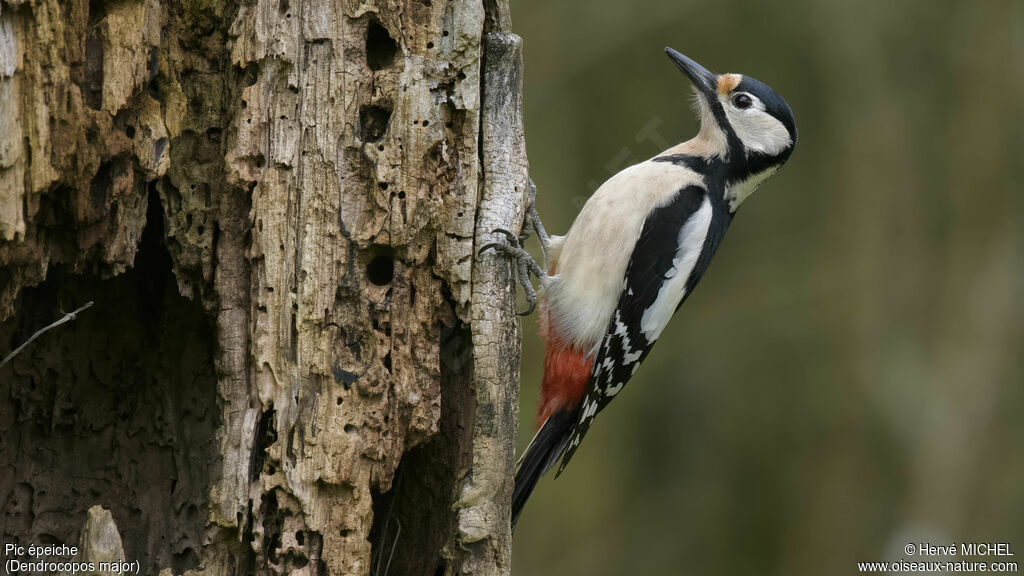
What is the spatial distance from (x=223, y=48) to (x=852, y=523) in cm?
504

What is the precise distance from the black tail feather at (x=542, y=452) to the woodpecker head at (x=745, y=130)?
1.33m

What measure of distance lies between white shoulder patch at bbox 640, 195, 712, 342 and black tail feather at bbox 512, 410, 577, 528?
54 centimetres

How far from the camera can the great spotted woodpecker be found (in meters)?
3.97

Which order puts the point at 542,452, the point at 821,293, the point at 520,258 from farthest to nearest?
1. the point at 821,293
2. the point at 542,452
3. the point at 520,258

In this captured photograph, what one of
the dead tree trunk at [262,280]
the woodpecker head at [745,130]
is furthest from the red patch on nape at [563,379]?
the woodpecker head at [745,130]

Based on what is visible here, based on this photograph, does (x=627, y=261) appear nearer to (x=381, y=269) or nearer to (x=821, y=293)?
(x=381, y=269)

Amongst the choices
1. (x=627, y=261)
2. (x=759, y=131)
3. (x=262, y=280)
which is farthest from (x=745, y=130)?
(x=262, y=280)

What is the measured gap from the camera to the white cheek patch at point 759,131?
14.0 feet

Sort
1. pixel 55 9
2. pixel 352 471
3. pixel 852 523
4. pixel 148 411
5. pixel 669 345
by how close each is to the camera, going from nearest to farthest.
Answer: pixel 55 9 < pixel 352 471 < pixel 148 411 < pixel 852 523 < pixel 669 345

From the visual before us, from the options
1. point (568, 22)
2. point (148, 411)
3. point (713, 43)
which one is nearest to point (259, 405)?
point (148, 411)

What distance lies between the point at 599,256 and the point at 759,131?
97 centimetres

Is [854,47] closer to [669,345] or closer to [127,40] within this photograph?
[669,345]

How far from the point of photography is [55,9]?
2.51 m

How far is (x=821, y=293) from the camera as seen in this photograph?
20.7 ft
